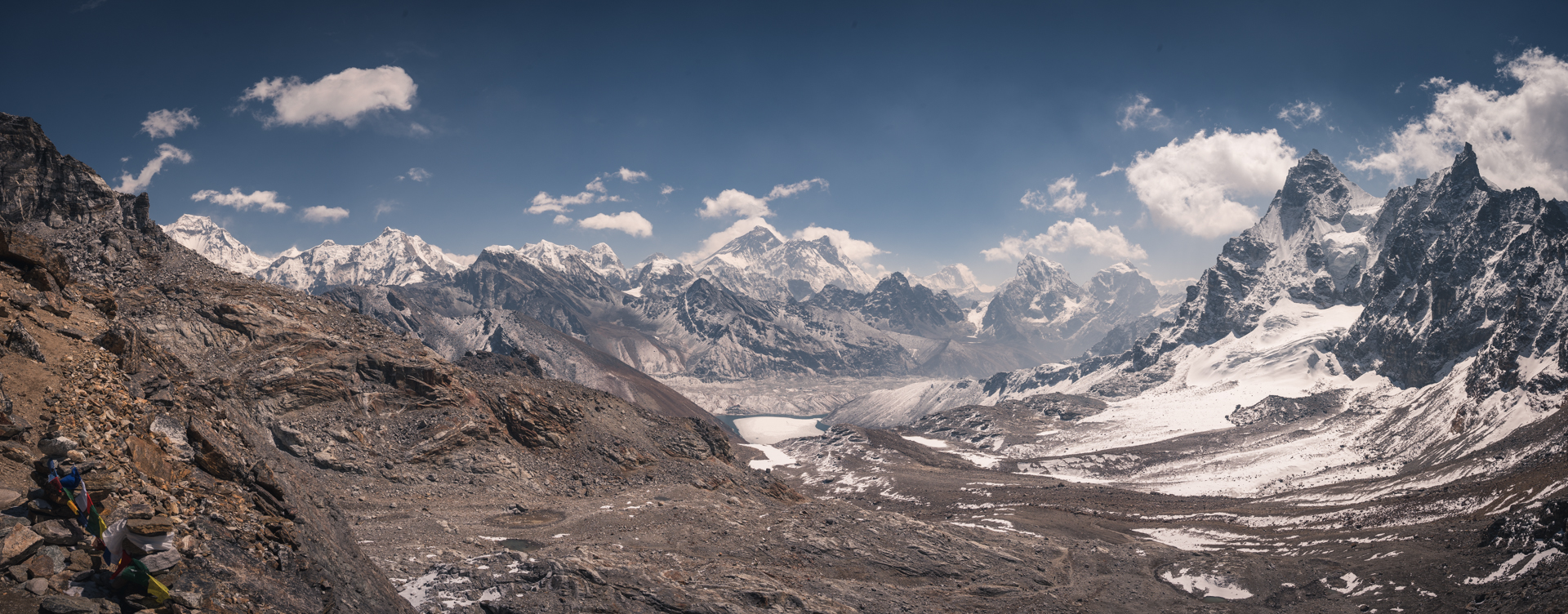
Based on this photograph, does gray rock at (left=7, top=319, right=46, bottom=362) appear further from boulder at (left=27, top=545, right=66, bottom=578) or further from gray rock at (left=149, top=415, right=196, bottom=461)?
boulder at (left=27, top=545, right=66, bottom=578)

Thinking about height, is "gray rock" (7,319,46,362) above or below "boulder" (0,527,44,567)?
above

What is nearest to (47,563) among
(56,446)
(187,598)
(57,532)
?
(57,532)

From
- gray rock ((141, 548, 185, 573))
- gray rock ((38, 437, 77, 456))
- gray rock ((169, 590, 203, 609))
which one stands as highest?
gray rock ((38, 437, 77, 456))

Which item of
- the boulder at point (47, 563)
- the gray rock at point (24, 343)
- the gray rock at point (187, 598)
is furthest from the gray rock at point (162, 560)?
the gray rock at point (24, 343)

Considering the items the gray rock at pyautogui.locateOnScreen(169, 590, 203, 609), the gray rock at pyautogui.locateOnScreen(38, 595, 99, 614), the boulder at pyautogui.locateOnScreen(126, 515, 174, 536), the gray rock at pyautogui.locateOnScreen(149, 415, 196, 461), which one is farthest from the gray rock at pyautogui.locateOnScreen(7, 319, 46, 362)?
the gray rock at pyautogui.locateOnScreen(38, 595, 99, 614)

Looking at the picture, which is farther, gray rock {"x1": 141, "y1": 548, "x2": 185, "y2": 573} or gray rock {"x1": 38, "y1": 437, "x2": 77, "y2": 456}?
gray rock {"x1": 38, "y1": 437, "x2": 77, "y2": 456}

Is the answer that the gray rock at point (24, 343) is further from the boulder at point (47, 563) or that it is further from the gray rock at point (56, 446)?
the boulder at point (47, 563)

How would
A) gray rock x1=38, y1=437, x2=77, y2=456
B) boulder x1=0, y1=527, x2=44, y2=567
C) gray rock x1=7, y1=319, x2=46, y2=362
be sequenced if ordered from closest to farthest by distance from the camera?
1. boulder x1=0, y1=527, x2=44, y2=567
2. gray rock x1=38, y1=437, x2=77, y2=456
3. gray rock x1=7, y1=319, x2=46, y2=362

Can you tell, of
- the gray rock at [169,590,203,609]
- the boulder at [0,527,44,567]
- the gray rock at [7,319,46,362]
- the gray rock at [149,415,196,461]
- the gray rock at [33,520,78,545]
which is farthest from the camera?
the gray rock at [149,415,196,461]
